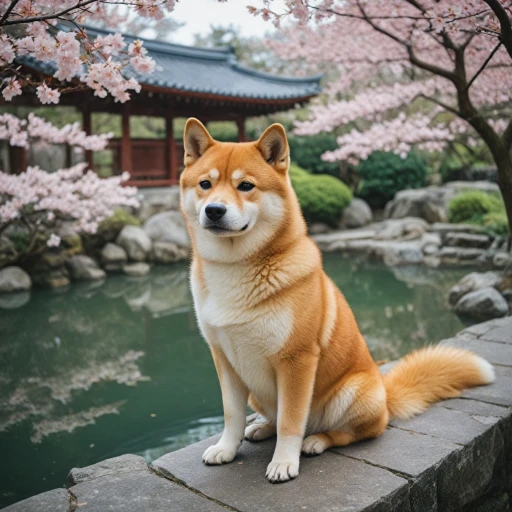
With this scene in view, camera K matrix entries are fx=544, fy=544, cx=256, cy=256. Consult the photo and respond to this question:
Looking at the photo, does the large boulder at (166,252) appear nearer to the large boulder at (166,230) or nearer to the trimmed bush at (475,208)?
the large boulder at (166,230)

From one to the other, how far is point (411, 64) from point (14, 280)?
8469 mm

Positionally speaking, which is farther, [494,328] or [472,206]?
[472,206]

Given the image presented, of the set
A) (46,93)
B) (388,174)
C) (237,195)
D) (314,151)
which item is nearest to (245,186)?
(237,195)

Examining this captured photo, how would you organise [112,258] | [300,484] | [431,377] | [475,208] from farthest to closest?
1. [475,208]
2. [112,258]
3. [431,377]
4. [300,484]

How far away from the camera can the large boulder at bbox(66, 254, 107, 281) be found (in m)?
12.1

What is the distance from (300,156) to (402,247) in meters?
8.67

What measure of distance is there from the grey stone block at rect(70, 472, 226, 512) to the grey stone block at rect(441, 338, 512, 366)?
252cm

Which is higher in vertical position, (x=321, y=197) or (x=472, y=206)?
(x=321, y=197)

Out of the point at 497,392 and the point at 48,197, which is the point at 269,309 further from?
the point at 48,197

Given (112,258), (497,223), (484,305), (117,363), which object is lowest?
(117,363)

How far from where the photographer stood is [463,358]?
10.9 ft

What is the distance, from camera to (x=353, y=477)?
2355mm

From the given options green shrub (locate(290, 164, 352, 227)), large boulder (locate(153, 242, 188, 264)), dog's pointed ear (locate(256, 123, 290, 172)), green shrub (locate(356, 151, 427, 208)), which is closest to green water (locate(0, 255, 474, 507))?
large boulder (locate(153, 242, 188, 264))

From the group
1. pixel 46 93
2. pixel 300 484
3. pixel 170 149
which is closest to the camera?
pixel 300 484
